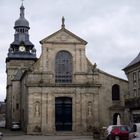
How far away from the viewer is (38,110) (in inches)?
1938

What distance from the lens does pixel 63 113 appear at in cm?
5031

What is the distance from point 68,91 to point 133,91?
26.8 feet

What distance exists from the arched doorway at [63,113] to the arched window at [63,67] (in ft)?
8.15

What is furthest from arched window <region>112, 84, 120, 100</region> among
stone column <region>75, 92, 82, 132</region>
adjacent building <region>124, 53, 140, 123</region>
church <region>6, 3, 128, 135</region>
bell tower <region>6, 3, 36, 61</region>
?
bell tower <region>6, 3, 36, 61</region>

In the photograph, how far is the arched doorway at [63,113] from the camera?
164ft

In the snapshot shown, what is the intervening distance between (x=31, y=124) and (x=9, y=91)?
100ft

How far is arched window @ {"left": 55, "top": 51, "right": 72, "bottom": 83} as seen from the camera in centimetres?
5112

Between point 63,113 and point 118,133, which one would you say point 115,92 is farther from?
point 118,133

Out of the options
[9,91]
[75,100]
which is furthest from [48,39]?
[9,91]

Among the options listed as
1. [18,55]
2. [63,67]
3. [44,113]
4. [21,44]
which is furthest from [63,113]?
[21,44]

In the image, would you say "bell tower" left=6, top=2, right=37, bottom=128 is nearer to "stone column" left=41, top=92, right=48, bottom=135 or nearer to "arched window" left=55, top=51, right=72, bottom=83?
"arched window" left=55, top=51, right=72, bottom=83

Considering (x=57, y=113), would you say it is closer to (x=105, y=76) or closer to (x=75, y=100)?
(x=75, y=100)

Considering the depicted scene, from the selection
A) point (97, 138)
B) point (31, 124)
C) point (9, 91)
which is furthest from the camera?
point (9, 91)

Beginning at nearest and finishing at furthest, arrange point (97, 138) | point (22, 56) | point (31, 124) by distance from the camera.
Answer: point (97, 138)
point (31, 124)
point (22, 56)
